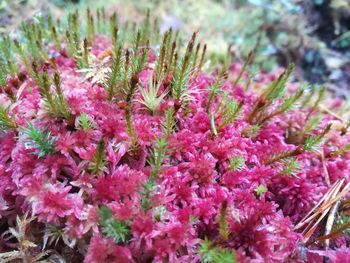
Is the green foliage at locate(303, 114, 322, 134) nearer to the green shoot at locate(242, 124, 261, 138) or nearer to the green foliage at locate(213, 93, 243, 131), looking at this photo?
the green shoot at locate(242, 124, 261, 138)

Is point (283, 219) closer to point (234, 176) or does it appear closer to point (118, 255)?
point (234, 176)

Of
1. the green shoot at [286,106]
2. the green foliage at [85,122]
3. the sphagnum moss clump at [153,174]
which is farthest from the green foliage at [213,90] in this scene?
the green foliage at [85,122]

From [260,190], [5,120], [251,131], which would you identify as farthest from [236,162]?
[5,120]

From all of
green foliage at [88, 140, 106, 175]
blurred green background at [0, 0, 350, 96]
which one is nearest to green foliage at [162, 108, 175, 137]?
green foliage at [88, 140, 106, 175]

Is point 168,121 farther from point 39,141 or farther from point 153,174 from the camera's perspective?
point 39,141

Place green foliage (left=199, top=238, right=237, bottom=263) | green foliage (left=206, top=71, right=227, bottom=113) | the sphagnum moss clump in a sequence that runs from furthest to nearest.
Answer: green foliage (left=206, top=71, right=227, bottom=113) → the sphagnum moss clump → green foliage (left=199, top=238, right=237, bottom=263)

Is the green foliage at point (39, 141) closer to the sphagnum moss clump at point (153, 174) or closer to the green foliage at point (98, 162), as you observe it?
the sphagnum moss clump at point (153, 174)

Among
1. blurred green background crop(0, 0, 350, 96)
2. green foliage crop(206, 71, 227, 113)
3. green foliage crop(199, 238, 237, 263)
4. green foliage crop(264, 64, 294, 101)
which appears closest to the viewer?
green foliage crop(199, 238, 237, 263)
